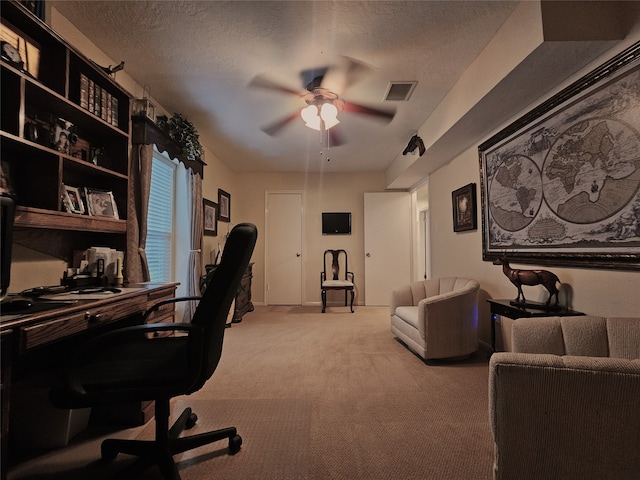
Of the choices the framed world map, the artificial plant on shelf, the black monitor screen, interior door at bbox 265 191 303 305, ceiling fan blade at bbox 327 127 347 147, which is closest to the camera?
the black monitor screen

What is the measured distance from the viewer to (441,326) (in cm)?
261

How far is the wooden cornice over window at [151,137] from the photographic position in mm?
2328

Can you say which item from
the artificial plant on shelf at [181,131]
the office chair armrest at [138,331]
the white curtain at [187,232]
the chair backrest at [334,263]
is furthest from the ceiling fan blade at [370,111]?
the chair backrest at [334,263]

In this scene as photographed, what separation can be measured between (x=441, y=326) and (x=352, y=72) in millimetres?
2311

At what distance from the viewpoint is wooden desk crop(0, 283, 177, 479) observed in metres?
0.93

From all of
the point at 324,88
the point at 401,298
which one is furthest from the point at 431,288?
the point at 324,88

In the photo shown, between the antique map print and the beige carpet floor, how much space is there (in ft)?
4.05

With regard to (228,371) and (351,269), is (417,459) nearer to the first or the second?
(228,371)

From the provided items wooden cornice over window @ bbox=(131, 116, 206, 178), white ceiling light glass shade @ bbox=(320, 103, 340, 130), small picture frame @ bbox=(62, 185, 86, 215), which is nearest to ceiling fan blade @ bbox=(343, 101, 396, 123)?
white ceiling light glass shade @ bbox=(320, 103, 340, 130)

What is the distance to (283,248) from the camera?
18.4 feet

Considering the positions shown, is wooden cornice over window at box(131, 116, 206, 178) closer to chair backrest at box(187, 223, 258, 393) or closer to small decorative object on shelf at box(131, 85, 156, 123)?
small decorative object on shelf at box(131, 85, 156, 123)

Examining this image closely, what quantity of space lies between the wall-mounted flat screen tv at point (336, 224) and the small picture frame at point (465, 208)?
225 centimetres

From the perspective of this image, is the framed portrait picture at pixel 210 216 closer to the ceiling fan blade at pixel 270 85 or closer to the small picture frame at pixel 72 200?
the ceiling fan blade at pixel 270 85

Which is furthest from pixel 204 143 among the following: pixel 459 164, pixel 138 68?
pixel 459 164
